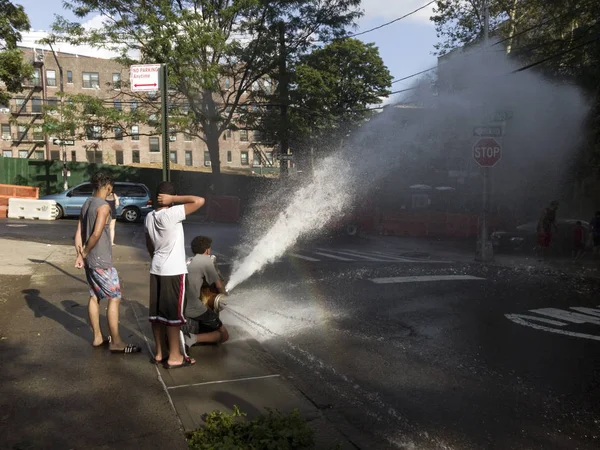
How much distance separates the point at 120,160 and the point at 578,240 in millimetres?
51314

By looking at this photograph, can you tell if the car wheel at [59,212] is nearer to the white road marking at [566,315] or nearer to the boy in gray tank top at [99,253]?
the boy in gray tank top at [99,253]

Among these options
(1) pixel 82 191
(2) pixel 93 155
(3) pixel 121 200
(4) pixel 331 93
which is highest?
(4) pixel 331 93

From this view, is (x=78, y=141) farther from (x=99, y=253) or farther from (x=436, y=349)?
(x=436, y=349)

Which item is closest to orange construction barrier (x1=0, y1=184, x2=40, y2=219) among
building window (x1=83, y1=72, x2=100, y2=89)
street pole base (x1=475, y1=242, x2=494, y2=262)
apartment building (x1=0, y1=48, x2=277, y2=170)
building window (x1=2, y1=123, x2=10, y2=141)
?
street pole base (x1=475, y1=242, x2=494, y2=262)

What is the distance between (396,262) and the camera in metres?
13.7

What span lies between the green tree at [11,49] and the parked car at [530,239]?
15.0 metres

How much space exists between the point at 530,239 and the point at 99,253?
47.3ft

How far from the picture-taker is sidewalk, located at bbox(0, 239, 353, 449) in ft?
12.4

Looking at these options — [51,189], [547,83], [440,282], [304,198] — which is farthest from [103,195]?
[51,189]

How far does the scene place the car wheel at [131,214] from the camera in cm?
2259

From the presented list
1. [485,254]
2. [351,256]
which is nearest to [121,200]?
[351,256]

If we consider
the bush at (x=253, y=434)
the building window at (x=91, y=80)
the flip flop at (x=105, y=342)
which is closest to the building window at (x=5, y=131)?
the building window at (x=91, y=80)

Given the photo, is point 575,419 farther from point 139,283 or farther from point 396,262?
point 396,262

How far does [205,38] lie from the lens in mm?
23141
